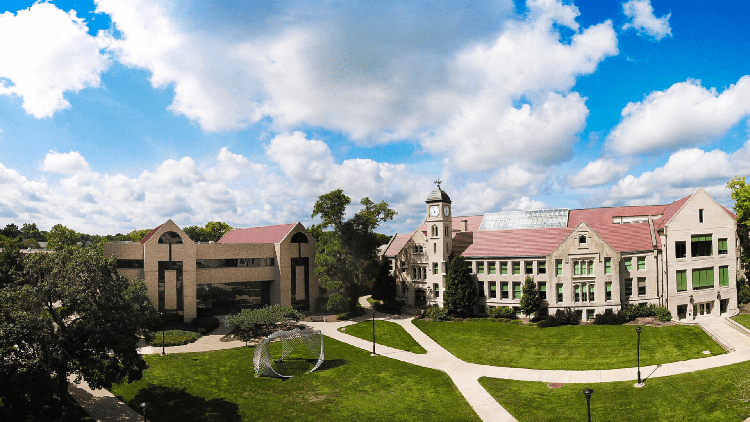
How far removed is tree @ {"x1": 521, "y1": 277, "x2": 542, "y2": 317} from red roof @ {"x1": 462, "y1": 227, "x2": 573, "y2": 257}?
4405 mm

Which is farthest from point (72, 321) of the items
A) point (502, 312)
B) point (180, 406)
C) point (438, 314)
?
point (502, 312)

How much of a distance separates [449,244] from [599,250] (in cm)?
1953

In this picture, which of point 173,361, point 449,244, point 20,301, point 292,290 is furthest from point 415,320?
point 20,301

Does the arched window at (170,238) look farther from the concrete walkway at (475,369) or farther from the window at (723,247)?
the window at (723,247)

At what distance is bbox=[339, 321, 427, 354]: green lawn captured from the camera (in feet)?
152

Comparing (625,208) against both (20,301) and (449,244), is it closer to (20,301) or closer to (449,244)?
(449,244)

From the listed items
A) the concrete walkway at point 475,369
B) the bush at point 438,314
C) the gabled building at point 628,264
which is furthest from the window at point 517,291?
the concrete walkway at point 475,369

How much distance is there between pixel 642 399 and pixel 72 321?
3769 centimetres

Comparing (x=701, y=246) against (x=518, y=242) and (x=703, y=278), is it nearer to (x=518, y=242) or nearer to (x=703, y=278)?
(x=703, y=278)

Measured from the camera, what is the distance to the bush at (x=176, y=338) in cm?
4563

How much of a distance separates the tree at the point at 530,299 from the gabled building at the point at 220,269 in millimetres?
29459

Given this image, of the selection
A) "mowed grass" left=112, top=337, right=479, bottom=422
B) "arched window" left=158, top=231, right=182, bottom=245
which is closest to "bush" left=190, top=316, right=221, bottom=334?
"mowed grass" left=112, top=337, right=479, bottom=422

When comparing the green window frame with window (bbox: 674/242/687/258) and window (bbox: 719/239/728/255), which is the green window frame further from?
window (bbox: 719/239/728/255)

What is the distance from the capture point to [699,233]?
5400 centimetres
